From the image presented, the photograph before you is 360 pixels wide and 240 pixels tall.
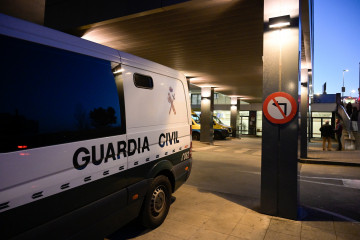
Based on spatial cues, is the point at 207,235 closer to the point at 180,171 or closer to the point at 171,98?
the point at 180,171

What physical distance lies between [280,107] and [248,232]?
2.09 m

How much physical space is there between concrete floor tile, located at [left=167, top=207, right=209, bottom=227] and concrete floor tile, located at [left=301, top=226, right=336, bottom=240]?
4.93 feet

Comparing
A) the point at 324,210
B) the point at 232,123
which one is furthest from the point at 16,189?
the point at 232,123

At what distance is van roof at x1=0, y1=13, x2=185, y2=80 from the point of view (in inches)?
77.9

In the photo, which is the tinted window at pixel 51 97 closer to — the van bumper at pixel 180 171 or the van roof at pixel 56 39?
the van roof at pixel 56 39

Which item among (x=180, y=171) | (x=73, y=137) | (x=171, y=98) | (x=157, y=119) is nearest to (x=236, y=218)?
(x=180, y=171)

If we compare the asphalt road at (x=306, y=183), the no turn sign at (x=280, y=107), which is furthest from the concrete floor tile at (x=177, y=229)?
the no turn sign at (x=280, y=107)

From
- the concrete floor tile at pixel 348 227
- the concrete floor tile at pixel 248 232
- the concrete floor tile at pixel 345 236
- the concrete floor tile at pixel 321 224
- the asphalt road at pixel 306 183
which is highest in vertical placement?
the concrete floor tile at pixel 248 232

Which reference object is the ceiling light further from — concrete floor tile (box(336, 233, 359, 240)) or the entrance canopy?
concrete floor tile (box(336, 233, 359, 240))

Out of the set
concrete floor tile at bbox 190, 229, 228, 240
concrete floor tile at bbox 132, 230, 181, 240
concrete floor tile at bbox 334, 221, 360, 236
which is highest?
concrete floor tile at bbox 132, 230, 181, 240

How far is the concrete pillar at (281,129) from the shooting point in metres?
4.08

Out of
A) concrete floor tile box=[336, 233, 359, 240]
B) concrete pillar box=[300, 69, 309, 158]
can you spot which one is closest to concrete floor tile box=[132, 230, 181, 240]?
concrete floor tile box=[336, 233, 359, 240]

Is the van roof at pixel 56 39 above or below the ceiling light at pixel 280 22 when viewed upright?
below

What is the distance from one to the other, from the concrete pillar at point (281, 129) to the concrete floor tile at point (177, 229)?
147 cm
